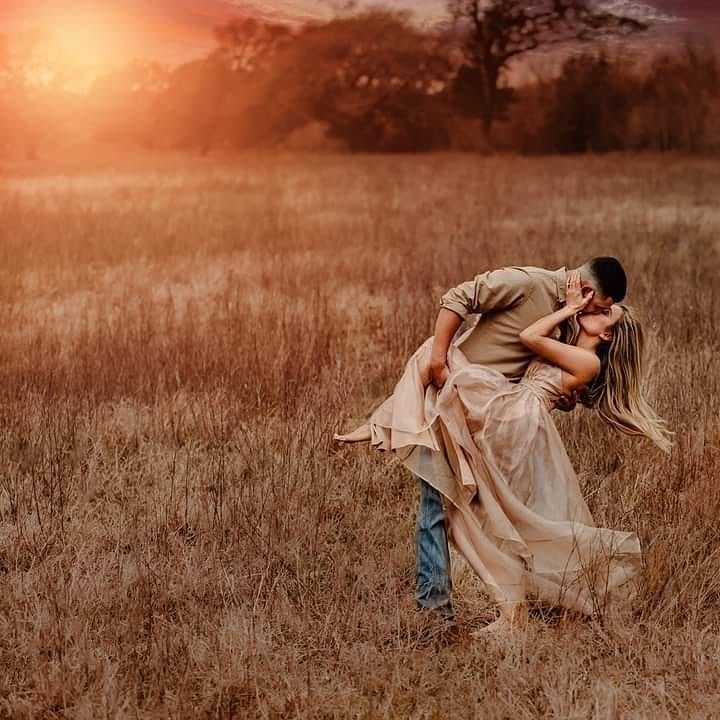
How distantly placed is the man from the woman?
2.0 inches

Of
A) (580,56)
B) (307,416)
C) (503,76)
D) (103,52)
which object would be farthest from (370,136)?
(307,416)

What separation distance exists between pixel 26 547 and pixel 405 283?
550 cm

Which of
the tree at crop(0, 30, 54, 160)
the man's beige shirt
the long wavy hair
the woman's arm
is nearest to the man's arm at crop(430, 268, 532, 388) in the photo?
the man's beige shirt

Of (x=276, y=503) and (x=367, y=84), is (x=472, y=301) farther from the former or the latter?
(x=367, y=84)

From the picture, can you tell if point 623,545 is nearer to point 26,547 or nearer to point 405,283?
point 26,547

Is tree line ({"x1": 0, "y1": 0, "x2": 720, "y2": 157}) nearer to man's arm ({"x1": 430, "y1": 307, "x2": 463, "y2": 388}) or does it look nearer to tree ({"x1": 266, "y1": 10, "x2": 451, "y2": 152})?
tree ({"x1": 266, "y1": 10, "x2": 451, "y2": 152})

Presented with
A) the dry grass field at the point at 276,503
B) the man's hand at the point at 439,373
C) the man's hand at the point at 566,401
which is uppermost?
the man's hand at the point at 439,373

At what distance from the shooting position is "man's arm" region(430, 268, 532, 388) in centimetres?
330

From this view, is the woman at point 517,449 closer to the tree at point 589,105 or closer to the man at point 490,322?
the man at point 490,322

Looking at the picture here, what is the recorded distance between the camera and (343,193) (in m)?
17.0

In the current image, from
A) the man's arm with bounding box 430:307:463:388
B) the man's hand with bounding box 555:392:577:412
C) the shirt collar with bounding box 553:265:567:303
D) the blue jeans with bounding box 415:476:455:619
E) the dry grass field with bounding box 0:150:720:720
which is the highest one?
the shirt collar with bounding box 553:265:567:303

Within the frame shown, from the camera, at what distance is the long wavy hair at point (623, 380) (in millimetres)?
3496

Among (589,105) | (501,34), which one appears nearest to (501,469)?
(589,105)

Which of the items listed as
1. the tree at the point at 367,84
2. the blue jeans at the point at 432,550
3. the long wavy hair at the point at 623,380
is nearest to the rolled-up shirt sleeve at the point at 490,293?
the long wavy hair at the point at 623,380
